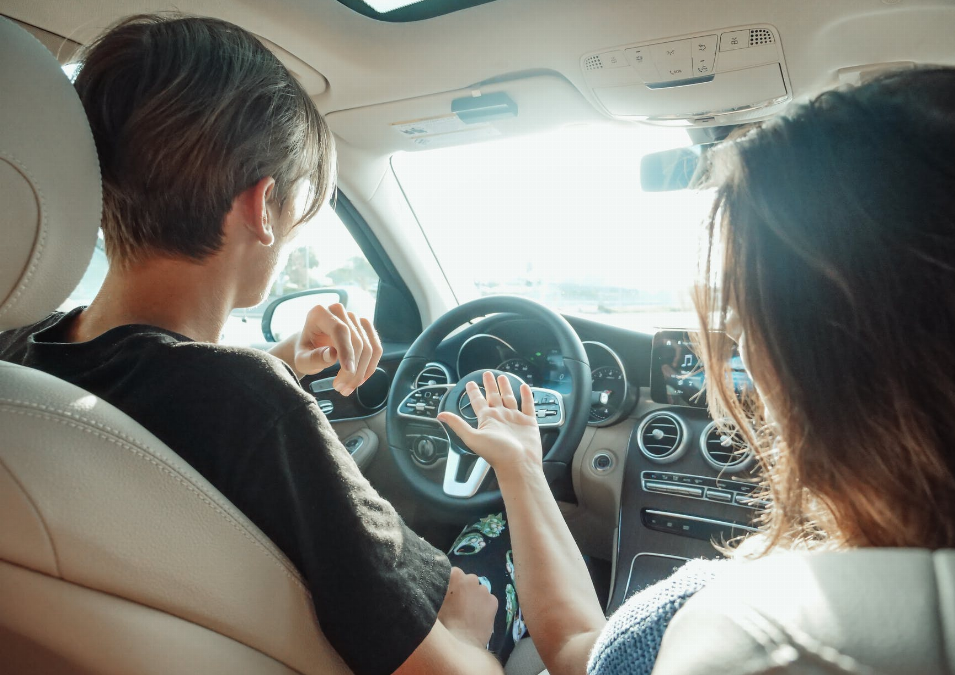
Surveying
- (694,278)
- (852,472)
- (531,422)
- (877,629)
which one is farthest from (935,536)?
(531,422)

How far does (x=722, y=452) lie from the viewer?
195 cm

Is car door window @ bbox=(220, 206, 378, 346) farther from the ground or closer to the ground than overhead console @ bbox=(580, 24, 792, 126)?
closer to the ground

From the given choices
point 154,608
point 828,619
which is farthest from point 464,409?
point 828,619

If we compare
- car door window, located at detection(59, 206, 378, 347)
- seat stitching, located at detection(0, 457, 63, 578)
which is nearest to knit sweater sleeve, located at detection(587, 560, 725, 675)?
seat stitching, located at detection(0, 457, 63, 578)

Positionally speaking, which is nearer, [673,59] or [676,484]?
[673,59]

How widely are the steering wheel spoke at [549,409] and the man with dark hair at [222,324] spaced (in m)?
0.80

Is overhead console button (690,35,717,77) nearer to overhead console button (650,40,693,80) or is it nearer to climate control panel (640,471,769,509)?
overhead console button (650,40,693,80)

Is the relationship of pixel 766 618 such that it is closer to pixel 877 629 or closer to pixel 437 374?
pixel 877 629

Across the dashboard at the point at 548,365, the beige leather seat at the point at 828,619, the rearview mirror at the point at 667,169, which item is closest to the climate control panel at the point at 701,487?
the dashboard at the point at 548,365

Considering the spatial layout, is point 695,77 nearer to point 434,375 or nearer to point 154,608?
point 434,375

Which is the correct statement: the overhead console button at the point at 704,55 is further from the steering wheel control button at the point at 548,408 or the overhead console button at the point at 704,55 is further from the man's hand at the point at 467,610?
the man's hand at the point at 467,610

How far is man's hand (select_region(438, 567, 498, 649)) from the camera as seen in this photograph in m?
1.07

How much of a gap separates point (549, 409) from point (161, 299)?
1.16m

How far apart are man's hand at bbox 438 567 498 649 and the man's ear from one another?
66 centimetres
